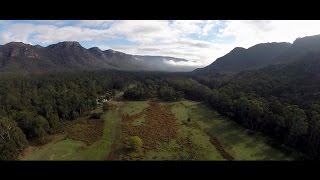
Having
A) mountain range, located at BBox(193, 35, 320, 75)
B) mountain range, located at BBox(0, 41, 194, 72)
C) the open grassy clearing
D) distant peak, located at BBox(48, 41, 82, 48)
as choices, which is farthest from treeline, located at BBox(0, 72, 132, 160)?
distant peak, located at BBox(48, 41, 82, 48)

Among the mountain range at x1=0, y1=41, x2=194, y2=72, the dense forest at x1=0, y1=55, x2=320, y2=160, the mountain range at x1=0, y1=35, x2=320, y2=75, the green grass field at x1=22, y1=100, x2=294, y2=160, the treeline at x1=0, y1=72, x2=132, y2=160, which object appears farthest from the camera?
the mountain range at x1=0, y1=41, x2=194, y2=72

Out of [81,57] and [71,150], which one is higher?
[81,57]

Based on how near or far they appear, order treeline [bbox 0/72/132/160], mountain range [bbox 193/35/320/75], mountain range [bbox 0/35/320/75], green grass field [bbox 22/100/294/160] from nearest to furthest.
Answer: green grass field [bbox 22/100/294/160] < treeline [bbox 0/72/132/160] < mountain range [bbox 0/35/320/75] < mountain range [bbox 193/35/320/75]

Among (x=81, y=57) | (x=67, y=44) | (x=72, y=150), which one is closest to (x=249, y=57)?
(x=81, y=57)

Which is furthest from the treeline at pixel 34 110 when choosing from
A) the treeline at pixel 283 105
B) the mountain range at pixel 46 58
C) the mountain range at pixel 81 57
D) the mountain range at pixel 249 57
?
the mountain range at pixel 249 57

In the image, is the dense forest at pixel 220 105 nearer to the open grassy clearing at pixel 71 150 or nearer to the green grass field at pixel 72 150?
the open grassy clearing at pixel 71 150

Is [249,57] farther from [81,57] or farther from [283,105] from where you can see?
[283,105]

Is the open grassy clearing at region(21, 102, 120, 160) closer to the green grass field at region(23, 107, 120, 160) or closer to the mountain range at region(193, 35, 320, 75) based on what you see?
the green grass field at region(23, 107, 120, 160)
